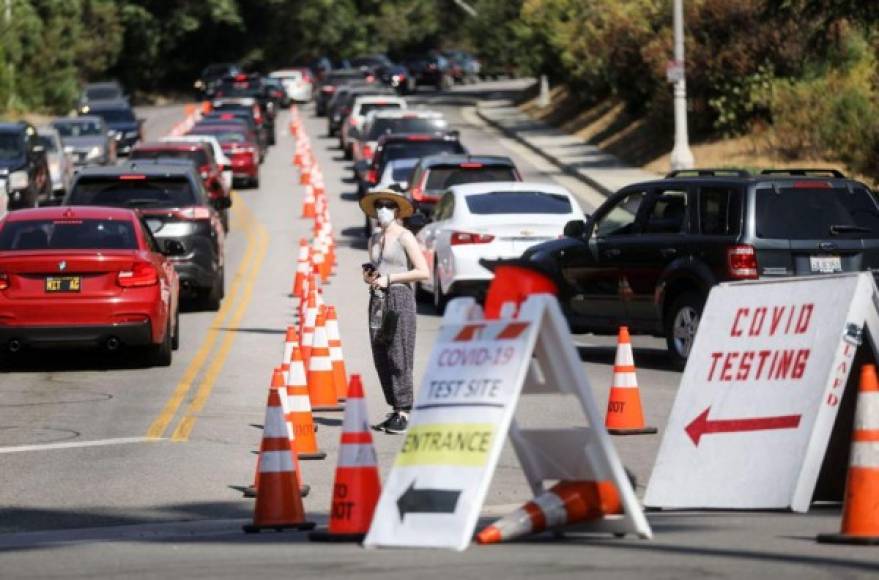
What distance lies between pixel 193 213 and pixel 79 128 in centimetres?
2564

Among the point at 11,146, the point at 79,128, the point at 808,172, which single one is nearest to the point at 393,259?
the point at 808,172

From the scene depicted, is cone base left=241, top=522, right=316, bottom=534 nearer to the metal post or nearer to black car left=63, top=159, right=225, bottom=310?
black car left=63, top=159, right=225, bottom=310

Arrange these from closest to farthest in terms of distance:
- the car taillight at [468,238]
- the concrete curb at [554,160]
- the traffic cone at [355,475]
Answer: the traffic cone at [355,475] → the car taillight at [468,238] → the concrete curb at [554,160]

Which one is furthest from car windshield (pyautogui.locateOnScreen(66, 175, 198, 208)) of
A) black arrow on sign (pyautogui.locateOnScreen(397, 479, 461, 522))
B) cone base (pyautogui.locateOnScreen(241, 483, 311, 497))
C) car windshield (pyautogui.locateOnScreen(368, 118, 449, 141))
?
car windshield (pyautogui.locateOnScreen(368, 118, 449, 141))

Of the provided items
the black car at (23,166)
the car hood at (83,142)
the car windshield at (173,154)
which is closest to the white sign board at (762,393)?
the car windshield at (173,154)

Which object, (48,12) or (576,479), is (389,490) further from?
(48,12)

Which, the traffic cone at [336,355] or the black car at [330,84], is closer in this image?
the traffic cone at [336,355]

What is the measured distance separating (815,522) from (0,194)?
19727 mm

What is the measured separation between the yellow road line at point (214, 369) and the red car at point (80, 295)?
0.62m

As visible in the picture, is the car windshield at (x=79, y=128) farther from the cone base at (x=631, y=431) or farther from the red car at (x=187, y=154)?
the cone base at (x=631, y=431)

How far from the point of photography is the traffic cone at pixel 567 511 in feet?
29.7

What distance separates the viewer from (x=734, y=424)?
403 inches

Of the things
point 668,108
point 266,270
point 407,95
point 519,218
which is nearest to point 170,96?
point 407,95

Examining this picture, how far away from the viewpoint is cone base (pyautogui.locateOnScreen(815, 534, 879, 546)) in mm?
8922
